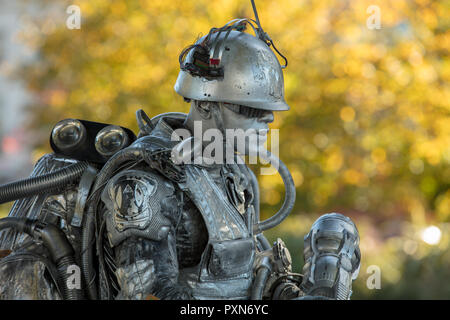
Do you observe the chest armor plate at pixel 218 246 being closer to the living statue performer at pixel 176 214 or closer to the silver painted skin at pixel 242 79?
the living statue performer at pixel 176 214

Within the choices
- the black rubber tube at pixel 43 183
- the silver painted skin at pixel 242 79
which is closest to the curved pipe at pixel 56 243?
the black rubber tube at pixel 43 183

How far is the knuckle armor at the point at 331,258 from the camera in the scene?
10.1 feet

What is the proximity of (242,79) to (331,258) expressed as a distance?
3.21ft

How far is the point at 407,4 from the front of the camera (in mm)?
8562

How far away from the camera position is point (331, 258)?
123 inches

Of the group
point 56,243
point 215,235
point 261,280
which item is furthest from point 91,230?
point 261,280

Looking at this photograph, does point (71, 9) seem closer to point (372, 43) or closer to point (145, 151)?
point (372, 43)

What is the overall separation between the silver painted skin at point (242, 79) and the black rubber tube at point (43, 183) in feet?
2.36

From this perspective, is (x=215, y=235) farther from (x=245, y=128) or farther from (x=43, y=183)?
(x=43, y=183)

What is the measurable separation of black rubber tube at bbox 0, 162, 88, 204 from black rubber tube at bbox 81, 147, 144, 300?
177 millimetres

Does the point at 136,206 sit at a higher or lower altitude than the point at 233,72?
lower

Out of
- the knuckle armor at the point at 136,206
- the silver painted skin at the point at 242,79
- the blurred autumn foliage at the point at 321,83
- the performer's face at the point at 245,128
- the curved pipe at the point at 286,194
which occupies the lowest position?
the knuckle armor at the point at 136,206

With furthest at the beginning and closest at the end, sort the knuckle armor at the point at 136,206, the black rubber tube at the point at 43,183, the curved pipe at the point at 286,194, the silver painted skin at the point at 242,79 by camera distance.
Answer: the curved pipe at the point at 286,194
the black rubber tube at the point at 43,183
the silver painted skin at the point at 242,79
the knuckle armor at the point at 136,206
